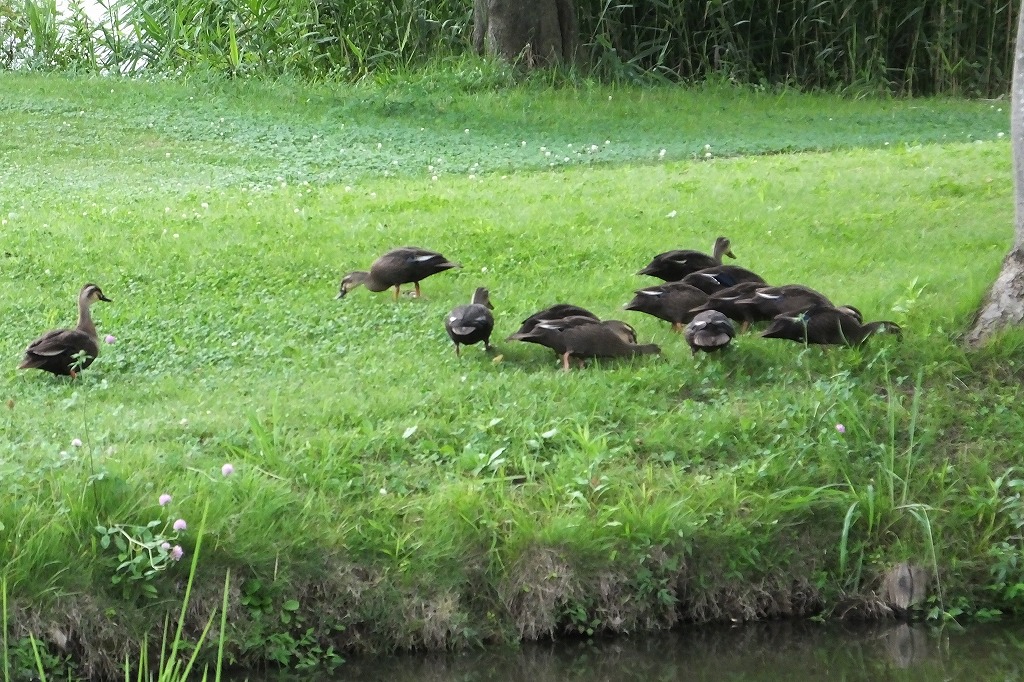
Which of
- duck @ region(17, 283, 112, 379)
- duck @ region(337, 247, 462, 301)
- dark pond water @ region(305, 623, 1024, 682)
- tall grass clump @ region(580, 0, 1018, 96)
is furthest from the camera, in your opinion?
tall grass clump @ region(580, 0, 1018, 96)

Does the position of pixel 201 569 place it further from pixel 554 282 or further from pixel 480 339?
pixel 554 282

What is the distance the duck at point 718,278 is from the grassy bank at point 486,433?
1.66ft

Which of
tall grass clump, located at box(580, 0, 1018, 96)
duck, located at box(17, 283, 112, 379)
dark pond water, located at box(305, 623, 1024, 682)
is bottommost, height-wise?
dark pond water, located at box(305, 623, 1024, 682)

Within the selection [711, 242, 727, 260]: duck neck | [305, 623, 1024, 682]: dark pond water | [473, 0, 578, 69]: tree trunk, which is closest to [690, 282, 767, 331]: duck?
A: [711, 242, 727, 260]: duck neck

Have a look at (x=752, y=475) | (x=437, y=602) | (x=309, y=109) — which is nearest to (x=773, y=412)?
(x=752, y=475)

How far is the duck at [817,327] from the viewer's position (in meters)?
7.45

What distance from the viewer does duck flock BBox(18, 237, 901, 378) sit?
7.42 meters

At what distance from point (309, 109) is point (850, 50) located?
872 centimetres

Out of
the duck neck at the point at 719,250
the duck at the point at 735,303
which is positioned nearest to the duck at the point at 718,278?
the duck at the point at 735,303

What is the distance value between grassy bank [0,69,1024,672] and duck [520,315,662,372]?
0.44ft

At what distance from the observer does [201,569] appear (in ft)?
19.4

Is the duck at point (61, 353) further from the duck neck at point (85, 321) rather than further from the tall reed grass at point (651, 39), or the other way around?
the tall reed grass at point (651, 39)

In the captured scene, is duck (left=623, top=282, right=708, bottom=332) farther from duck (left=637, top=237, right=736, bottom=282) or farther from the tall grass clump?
the tall grass clump

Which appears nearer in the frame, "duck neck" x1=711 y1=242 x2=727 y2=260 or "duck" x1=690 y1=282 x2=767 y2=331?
"duck" x1=690 y1=282 x2=767 y2=331
